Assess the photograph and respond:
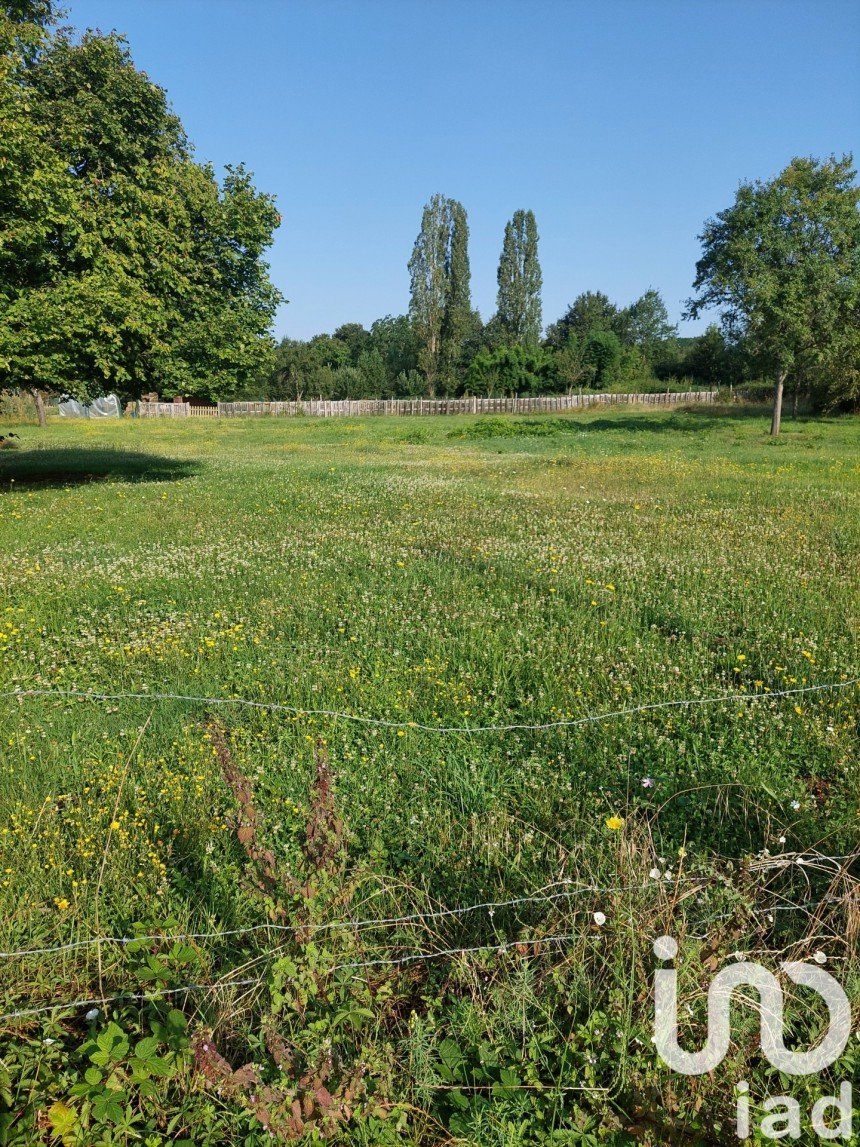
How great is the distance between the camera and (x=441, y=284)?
86.2 m

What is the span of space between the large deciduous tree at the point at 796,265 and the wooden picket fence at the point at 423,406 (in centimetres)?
3478

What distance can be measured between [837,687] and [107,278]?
58.8 feet

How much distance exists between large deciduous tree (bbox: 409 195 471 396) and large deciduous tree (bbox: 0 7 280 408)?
66.0 meters

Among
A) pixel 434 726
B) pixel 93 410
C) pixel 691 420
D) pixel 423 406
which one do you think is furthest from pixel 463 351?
pixel 434 726

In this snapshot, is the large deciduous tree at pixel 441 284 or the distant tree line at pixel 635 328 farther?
the large deciduous tree at pixel 441 284

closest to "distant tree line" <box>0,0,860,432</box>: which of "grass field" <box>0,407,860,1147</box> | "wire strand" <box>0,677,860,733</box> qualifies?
"grass field" <box>0,407,860,1147</box>

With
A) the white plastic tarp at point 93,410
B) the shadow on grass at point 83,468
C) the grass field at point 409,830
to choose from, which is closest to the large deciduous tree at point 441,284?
the white plastic tarp at point 93,410

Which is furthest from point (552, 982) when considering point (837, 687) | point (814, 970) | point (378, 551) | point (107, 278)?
point (107, 278)

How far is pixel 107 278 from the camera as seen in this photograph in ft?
57.5

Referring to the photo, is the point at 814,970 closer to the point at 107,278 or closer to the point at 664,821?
the point at 664,821
